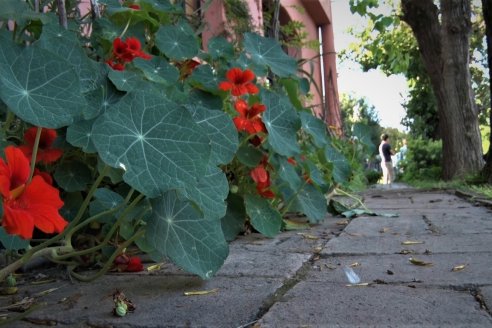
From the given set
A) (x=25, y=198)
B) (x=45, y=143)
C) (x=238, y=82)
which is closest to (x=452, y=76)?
(x=238, y=82)

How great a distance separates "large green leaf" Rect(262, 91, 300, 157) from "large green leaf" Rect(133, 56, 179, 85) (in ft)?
1.38

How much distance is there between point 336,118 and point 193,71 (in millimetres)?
4143

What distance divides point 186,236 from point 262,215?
0.85 metres

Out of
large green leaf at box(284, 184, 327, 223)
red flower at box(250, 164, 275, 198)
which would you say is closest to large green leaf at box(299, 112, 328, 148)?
large green leaf at box(284, 184, 327, 223)

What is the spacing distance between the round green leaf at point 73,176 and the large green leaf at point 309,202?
1000mm

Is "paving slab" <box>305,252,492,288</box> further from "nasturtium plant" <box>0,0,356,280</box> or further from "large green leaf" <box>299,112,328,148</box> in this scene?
"large green leaf" <box>299,112,328,148</box>

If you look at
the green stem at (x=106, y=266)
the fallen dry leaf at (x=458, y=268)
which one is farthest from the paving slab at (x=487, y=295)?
the green stem at (x=106, y=266)

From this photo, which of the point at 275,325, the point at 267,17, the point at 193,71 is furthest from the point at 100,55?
the point at 267,17

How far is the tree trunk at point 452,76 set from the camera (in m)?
7.36

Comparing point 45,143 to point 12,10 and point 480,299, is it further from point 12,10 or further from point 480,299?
point 480,299

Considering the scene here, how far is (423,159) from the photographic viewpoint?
11.9 metres

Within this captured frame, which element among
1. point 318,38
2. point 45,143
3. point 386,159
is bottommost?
point 386,159

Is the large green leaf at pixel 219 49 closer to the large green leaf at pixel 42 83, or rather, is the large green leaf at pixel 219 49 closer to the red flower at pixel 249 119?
the red flower at pixel 249 119

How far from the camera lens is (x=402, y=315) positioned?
91 cm
